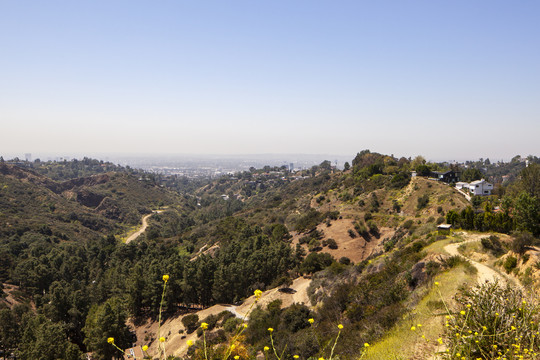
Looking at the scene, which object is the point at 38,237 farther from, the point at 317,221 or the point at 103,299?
the point at 317,221

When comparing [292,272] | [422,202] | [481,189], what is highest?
[481,189]

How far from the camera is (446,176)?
68.9 metres

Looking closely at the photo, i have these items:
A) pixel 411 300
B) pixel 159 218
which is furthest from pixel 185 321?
pixel 159 218

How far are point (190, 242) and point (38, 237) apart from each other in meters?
37.6

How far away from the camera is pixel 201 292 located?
42094 mm

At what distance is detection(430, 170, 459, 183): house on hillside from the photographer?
68062 mm

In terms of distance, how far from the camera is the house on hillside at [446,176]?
223 ft

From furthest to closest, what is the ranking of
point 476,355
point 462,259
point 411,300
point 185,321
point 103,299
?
point 103,299 < point 185,321 < point 462,259 < point 411,300 < point 476,355

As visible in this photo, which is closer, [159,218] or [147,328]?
[147,328]

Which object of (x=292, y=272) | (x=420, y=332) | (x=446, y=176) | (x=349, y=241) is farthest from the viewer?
(x=446, y=176)

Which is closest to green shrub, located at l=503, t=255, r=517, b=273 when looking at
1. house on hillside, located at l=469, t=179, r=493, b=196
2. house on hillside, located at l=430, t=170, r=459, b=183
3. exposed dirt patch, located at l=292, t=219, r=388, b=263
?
exposed dirt patch, located at l=292, t=219, r=388, b=263

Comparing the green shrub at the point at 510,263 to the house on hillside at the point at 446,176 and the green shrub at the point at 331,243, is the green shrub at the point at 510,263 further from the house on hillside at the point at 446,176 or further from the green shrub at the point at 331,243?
the house on hillside at the point at 446,176

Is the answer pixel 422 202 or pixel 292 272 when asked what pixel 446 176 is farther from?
pixel 292 272

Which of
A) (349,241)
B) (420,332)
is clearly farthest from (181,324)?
(420,332)
